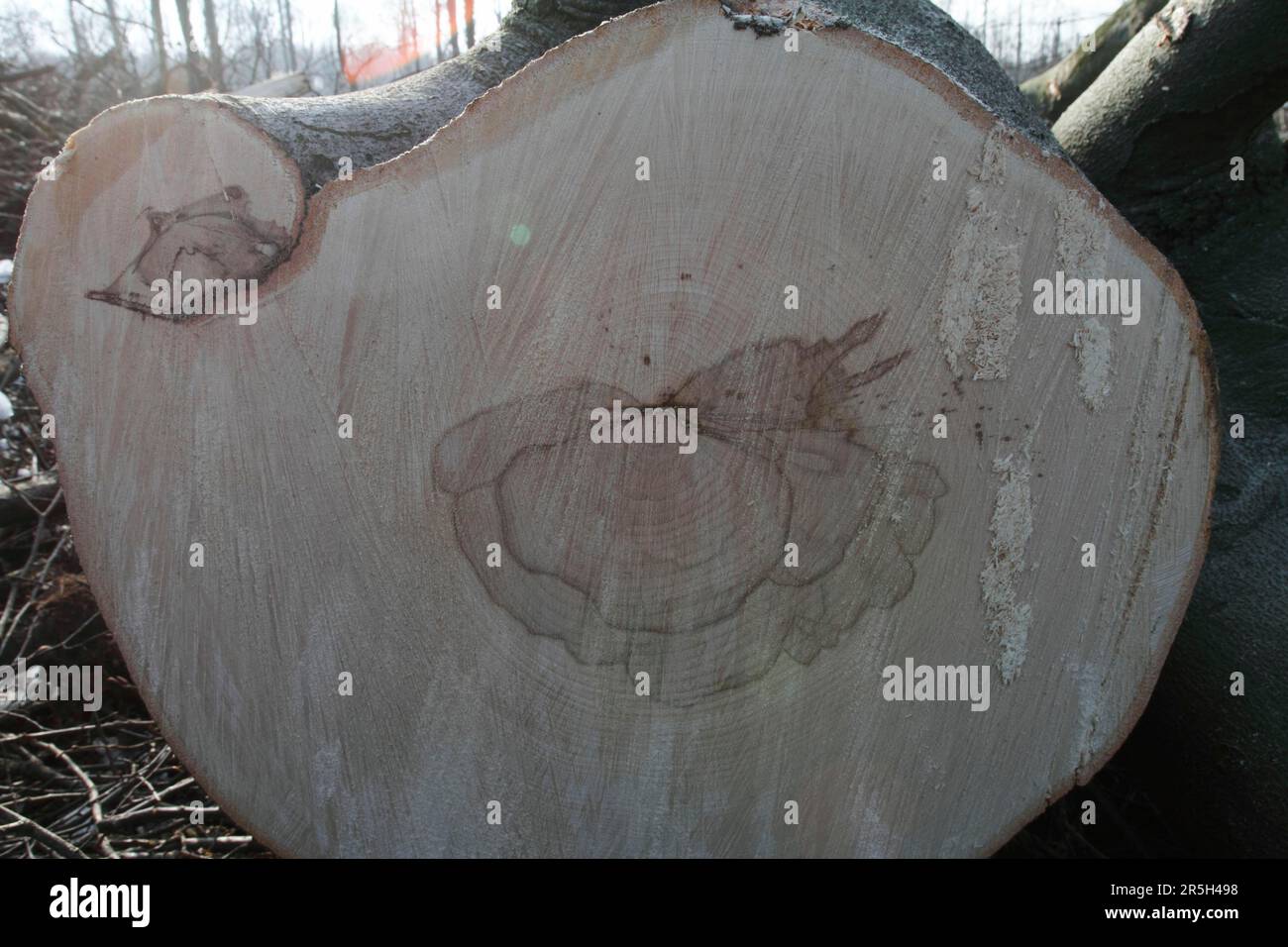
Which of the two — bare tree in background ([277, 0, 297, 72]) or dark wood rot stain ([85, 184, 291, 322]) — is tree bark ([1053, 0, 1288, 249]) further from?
bare tree in background ([277, 0, 297, 72])

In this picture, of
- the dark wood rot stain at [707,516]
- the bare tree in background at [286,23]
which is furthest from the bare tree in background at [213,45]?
the dark wood rot stain at [707,516]

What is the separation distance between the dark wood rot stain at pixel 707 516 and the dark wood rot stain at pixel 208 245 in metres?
0.37

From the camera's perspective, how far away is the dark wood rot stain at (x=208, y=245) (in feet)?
4.31

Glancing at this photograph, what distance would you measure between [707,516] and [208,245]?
817 millimetres

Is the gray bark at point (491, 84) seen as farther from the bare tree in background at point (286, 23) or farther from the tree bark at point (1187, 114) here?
the bare tree in background at point (286, 23)

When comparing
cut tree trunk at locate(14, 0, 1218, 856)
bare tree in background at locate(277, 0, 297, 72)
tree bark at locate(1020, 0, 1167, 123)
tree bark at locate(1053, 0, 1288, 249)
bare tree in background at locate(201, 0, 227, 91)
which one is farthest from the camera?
bare tree in background at locate(277, 0, 297, 72)

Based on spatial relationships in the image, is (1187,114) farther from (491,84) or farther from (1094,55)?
(491,84)

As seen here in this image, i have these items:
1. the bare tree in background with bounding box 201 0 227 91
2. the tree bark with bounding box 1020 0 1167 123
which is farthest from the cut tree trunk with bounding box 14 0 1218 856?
the bare tree in background with bounding box 201 0 227 91

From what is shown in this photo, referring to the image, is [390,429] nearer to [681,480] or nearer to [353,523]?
[353,523]

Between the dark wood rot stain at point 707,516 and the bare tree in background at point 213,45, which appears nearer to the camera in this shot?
the dark wood rot stain at point 707,516

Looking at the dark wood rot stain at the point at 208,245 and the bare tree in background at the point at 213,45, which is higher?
the bare tree in background at the point at 213,45

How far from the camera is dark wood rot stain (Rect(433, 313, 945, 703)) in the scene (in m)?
1.31

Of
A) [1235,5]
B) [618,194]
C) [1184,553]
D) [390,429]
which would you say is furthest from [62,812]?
[1235,5]
